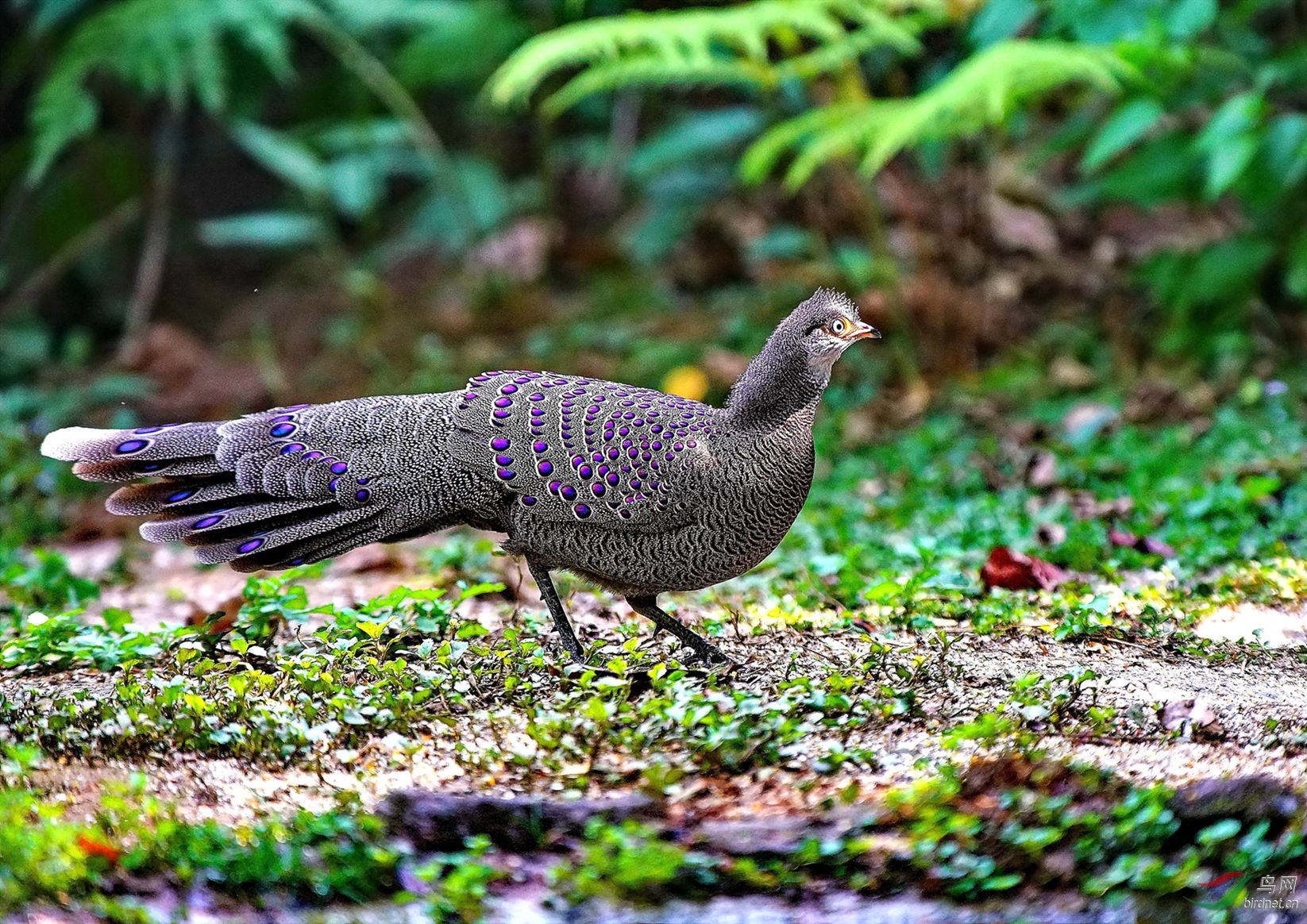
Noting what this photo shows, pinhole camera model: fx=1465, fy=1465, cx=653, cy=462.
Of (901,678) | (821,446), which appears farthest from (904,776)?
(821,446)

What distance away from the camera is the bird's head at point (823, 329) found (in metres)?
3.70

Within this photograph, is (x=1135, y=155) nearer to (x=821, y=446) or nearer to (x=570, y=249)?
(x=821, y=446)

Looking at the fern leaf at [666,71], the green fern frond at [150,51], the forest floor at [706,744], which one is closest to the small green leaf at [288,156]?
the green fern frond at [150,51]

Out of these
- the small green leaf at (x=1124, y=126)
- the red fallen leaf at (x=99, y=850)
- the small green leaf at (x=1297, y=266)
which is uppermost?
the small green leaf at (x=1124, y=126)

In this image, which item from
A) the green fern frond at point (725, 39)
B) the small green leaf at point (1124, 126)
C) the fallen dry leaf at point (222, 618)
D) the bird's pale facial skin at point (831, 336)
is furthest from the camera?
the green fern frond at point (725, 39)

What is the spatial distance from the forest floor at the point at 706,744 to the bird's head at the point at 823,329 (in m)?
0.72

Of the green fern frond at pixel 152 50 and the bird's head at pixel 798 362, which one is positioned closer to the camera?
the bird's head at pixel 798 362

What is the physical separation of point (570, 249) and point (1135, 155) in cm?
347

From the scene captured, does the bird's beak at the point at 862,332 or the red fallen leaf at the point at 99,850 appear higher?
the bird's beak at the point at 862,332

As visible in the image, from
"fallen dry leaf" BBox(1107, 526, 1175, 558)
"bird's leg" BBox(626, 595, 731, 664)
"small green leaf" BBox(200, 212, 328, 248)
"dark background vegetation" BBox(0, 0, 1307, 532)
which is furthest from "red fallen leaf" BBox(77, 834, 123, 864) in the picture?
"small green leaf" BBox(200, 212, 328, 248)

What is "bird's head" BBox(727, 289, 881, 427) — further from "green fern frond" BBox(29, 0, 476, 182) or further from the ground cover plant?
"green fern frond" BBox(29, 0, 476, 182)

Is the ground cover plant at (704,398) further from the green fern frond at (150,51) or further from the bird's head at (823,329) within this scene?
the bird's head at (823,329)

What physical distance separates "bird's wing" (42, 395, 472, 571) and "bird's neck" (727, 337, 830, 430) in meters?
0.73

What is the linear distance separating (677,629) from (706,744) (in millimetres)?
695
